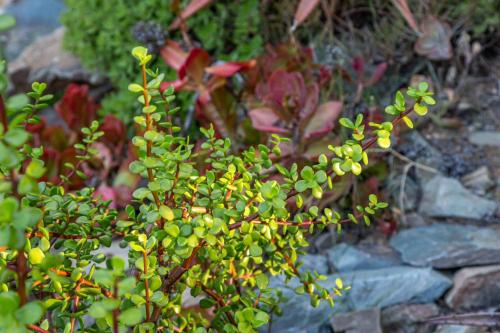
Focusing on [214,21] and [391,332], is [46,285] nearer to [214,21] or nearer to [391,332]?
[391,332]

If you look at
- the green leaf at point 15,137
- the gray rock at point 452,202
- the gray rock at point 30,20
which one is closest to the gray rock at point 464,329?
the gray rock at point 452,202

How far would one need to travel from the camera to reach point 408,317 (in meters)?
1.90

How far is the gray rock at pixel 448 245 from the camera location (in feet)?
6.60

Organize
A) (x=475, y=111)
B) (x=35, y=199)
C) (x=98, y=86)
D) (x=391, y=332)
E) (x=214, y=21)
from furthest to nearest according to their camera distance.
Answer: (x=98, y=86) < (x=214, y=21) < (x=475, y=111) < (x=391, y=332) < (x=35, y=199)

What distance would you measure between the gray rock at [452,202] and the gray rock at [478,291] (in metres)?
0.35

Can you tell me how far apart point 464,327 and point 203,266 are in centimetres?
76

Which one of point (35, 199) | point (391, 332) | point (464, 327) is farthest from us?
point (391, 332)

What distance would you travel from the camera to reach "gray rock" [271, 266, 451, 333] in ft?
6.25

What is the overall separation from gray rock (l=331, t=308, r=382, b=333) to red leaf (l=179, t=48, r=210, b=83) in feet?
3.62

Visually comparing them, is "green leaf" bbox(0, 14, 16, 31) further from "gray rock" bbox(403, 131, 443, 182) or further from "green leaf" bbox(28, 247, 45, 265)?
"gray rock" bbox(403, 131, 443, 182)

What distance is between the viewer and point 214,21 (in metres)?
2.95

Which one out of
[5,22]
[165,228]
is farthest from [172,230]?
[5,22]

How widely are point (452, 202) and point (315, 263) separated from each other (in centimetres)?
58

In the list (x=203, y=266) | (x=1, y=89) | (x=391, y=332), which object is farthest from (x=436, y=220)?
(x=1, y=89)
